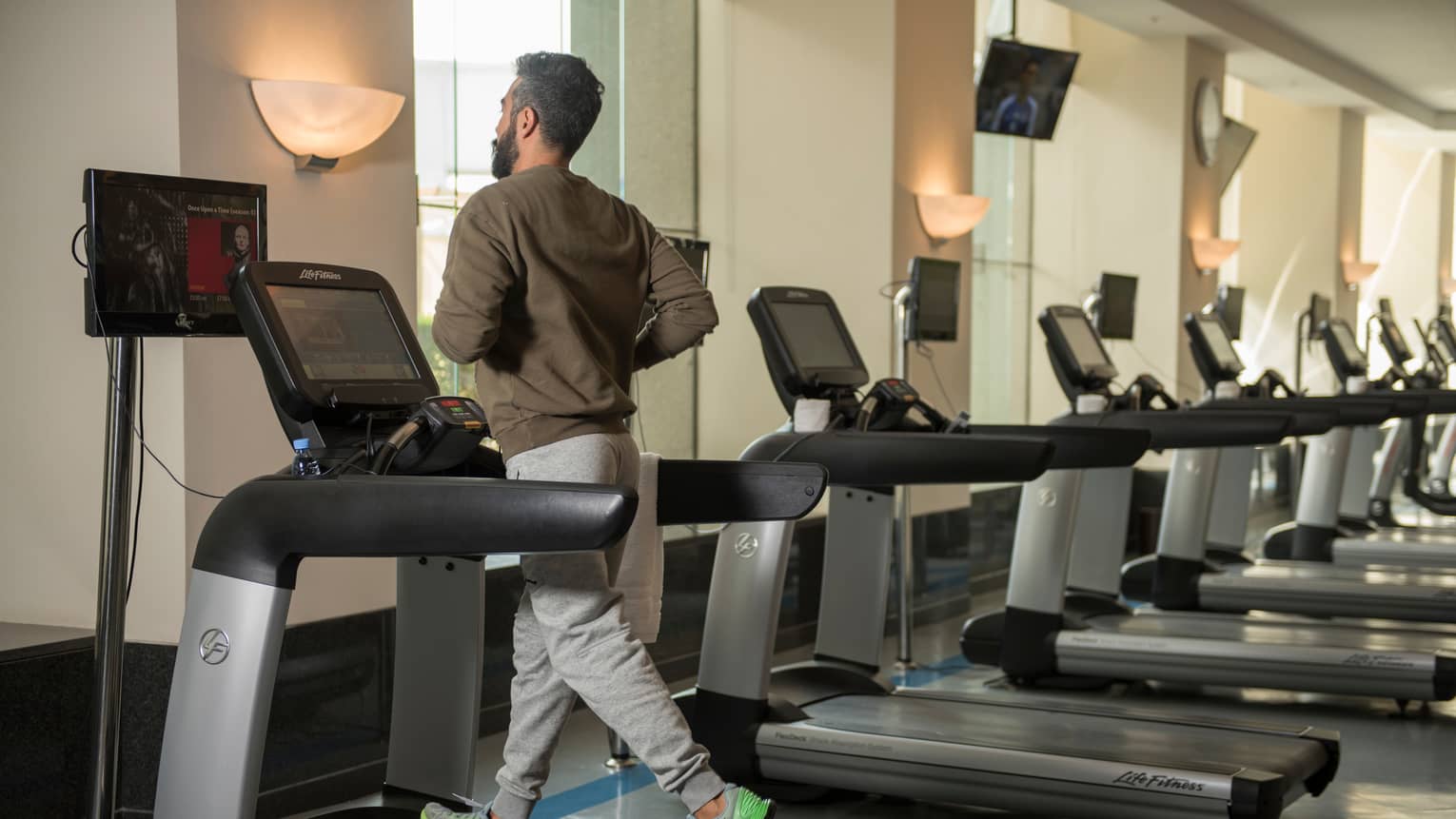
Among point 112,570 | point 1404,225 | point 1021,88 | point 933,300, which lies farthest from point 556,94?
point 1404,225

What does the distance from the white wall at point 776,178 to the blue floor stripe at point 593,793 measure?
2209 mm

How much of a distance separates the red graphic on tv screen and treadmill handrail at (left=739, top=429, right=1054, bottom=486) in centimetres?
121

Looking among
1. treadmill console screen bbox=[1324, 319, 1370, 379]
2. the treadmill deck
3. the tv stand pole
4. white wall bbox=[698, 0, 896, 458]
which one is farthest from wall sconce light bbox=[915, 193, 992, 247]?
the tv stand pole

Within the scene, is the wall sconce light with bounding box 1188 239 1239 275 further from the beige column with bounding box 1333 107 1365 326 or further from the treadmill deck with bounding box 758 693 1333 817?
the treadmill deck with bounding box 758 693 1333 817

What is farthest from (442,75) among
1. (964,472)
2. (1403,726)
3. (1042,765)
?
(1403,726)

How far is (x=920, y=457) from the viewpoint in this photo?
3.49 meters

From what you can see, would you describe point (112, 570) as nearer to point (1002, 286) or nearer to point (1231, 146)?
point (1002, 286)

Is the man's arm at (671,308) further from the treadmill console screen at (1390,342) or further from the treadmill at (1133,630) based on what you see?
the treadmill console screen at (1390,342)

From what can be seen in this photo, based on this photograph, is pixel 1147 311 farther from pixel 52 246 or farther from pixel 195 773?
pixel 195 773

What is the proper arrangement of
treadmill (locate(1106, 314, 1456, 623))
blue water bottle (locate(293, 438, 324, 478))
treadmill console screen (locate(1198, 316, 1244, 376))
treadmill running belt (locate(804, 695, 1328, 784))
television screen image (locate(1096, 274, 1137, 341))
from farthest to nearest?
television screen image (locate(1096, 274, 1137, 341)), treadmill console screen (locate(1198, 316, 1244, 376)), treadmill (locate(1106, 314, 1456, 623)), treadmill running belt (locate(804, 695, 1328, 784)), blue water bottle (locate(293, 438, 324, 478))

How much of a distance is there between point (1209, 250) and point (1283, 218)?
3176 mm

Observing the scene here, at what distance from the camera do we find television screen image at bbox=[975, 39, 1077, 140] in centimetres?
727

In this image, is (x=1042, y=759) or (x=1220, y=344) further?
(x=1220, y=344)

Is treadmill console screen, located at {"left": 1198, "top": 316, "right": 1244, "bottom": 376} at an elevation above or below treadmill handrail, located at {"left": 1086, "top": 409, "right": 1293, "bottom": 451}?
above
